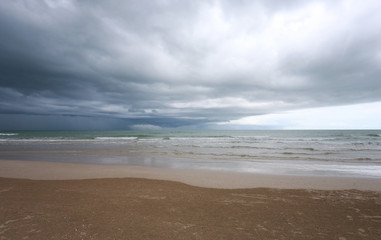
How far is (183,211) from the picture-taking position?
5.69 meters

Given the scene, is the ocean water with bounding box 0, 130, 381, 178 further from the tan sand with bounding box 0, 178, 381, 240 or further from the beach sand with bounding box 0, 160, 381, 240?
the tan sand with bounding box 0, 178, 381, 240

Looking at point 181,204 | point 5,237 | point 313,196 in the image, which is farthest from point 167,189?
point 313,196

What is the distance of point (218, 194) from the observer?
7352 mm

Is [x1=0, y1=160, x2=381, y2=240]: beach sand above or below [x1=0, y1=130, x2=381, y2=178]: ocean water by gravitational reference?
above

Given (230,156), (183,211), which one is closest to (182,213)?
(183,211)

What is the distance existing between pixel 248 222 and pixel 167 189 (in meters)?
3.77

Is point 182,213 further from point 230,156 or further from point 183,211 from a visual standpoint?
point 230,156

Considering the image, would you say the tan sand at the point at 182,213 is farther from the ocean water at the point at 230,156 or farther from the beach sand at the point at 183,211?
the ocean water at the point at 230,156

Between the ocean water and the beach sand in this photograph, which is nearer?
the beach sand

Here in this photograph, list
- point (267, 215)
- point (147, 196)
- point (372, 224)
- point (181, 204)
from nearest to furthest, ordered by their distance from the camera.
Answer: point (372, 224), point (267, 215), point (181, 204), point (147, 196)

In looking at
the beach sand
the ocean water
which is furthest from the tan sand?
the ocean water

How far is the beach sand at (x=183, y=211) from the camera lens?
177 inches

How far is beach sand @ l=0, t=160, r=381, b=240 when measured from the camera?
4.50 meters

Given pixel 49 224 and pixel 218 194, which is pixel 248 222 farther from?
pixel 49 224
